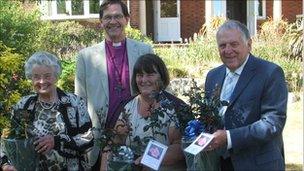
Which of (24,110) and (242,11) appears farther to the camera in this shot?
(242,11)

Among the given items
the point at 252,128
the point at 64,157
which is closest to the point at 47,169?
the point at 64,157

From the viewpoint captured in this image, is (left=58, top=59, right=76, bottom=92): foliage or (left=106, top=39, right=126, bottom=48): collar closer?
(left=106, top=39, right=126, bottom=48): collar

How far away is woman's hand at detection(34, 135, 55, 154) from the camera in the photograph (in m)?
3.46

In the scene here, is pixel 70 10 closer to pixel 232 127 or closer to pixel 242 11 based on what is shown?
pixel 242 11

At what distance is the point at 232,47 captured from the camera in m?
3.32

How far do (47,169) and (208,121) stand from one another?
1.08 metres

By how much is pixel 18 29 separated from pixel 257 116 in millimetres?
7738

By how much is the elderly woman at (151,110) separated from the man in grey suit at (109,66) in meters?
0.46

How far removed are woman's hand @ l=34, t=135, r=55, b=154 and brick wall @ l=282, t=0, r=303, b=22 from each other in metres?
21.4

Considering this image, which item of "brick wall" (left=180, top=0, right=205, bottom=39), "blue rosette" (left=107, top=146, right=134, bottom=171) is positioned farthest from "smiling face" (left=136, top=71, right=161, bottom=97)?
"brick wall" (left=180, top=0, right=205, bottom=39)

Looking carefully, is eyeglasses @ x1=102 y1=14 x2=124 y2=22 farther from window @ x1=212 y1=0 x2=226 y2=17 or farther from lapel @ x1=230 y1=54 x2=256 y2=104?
window @ x1=212 y1=0 x2=226 y2=17

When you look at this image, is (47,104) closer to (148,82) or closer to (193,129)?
(148,82)

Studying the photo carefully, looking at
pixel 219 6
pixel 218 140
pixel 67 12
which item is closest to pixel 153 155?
pixel 218 140

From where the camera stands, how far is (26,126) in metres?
3.51
